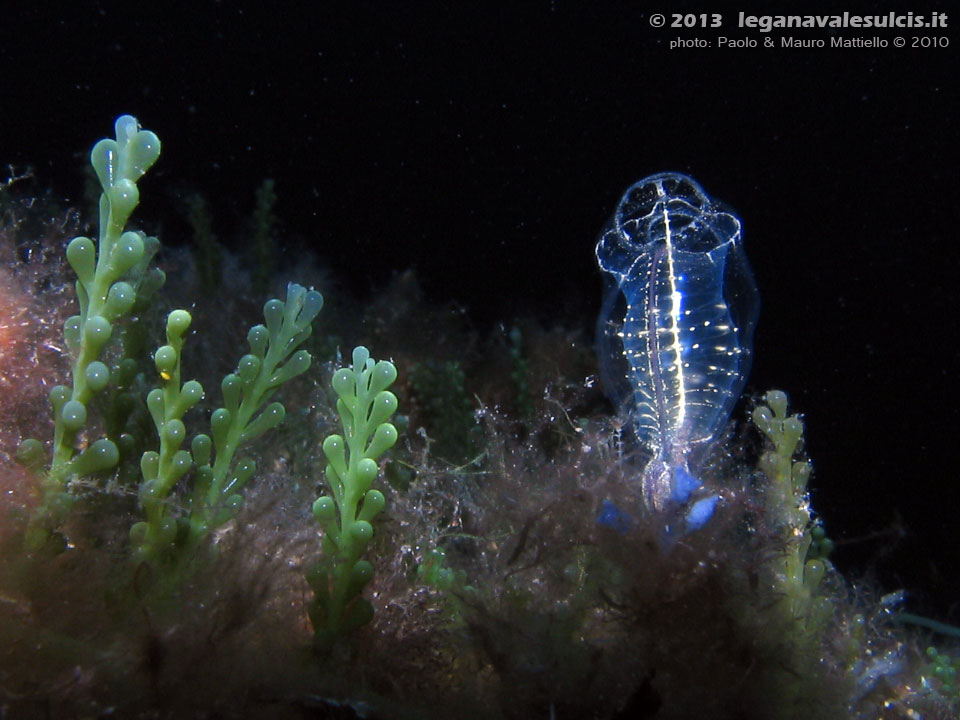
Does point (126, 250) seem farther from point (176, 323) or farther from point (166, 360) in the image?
point (166, 360)

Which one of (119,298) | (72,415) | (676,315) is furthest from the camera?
(676,315)

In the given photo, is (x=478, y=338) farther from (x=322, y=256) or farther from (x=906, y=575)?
(x=906, y=575)

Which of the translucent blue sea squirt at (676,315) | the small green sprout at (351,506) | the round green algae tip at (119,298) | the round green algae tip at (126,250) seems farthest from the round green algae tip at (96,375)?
the translucent blue sea squirt at (676,315)

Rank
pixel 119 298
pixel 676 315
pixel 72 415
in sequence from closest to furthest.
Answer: pixel 72 415, pixel 119 298, pixel 676 315

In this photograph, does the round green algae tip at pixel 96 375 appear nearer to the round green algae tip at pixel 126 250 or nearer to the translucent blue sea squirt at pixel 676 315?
the round green algae tip at pixel 126 250

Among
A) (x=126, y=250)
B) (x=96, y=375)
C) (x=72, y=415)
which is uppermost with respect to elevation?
(x=126, y=250)

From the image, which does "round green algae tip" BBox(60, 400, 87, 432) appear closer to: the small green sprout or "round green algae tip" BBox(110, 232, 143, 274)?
"round green algae tip" BBox(110, 232, 143, 274)

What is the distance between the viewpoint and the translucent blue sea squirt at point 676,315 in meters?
3.06

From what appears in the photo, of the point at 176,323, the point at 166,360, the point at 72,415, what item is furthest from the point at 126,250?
the point at 72,415

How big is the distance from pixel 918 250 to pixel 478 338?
642 centimetres

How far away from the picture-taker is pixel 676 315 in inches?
123

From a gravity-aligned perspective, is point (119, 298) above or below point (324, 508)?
above

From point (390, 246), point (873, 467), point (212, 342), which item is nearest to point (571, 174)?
point (390, 246)

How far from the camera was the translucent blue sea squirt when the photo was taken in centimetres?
306
